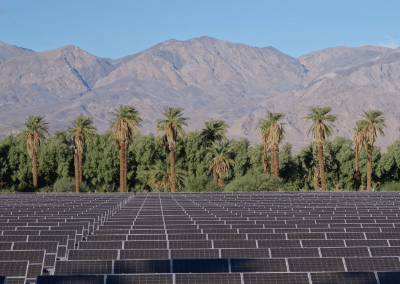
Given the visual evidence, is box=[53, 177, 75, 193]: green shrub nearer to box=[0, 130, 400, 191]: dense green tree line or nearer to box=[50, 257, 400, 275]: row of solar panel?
box=[0, 130, 400, 191]: dense green tree line

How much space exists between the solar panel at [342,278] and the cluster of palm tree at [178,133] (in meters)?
47.6

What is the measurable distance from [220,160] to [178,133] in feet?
21.5

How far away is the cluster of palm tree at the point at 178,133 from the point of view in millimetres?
56844

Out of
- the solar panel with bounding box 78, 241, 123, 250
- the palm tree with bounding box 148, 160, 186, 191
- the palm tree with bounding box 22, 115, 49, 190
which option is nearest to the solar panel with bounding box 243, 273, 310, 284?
the solar panel with bounding box 78, 241, 123, 250

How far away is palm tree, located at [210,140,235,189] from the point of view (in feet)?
202

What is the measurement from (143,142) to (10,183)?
21.1 m

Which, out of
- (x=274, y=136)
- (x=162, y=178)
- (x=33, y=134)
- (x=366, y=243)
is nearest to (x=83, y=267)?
(x=366, y=243)

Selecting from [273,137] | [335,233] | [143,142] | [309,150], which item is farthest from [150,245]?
[309,150]

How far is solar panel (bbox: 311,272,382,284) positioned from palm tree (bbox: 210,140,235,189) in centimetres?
5293

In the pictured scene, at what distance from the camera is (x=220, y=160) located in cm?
6141

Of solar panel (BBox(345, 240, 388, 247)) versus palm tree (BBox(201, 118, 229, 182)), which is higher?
palm tree (BBox(201, 118, 229, 182))

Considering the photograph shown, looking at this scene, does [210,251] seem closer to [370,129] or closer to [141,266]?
[141,266]

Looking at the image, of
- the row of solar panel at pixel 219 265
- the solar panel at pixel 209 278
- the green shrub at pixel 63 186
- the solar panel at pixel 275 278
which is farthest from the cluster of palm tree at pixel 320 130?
the solar panel at pixel 209 278

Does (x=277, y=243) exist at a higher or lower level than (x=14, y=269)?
lower
